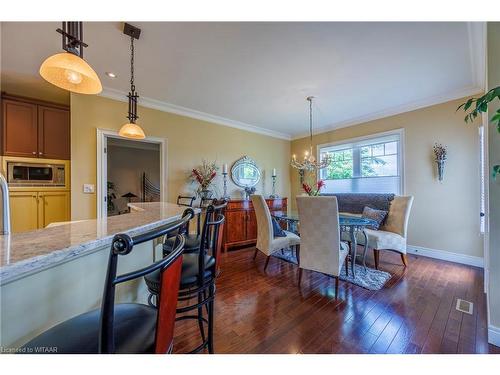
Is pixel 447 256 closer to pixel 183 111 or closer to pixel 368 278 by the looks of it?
pixel 368 278

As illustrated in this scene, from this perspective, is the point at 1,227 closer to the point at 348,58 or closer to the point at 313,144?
the point at 348,58

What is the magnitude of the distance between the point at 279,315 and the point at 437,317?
141 cm

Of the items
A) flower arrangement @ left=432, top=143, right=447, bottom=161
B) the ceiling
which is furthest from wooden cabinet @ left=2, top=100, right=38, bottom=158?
flower arrangement @ left=432, top=143, right=447, bottom=161

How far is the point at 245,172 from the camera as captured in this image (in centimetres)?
476

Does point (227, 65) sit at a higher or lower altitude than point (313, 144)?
higher

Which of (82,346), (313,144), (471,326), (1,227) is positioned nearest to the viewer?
(82,346)

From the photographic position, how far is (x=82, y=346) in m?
0.63

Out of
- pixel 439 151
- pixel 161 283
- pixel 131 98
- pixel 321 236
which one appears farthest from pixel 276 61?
pixel 439 151

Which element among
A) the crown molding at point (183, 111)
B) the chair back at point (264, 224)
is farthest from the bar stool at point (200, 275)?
the crown molding at point (183, 111)

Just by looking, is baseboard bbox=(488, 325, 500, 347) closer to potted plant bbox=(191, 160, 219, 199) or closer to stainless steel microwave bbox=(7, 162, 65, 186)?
potted plant bbox=(191, 160, 219, 199)

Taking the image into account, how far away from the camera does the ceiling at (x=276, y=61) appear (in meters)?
1.92

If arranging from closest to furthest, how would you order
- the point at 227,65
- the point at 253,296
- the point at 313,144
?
the point at 253,296 < the point at 227,65 < the point at 313,144
